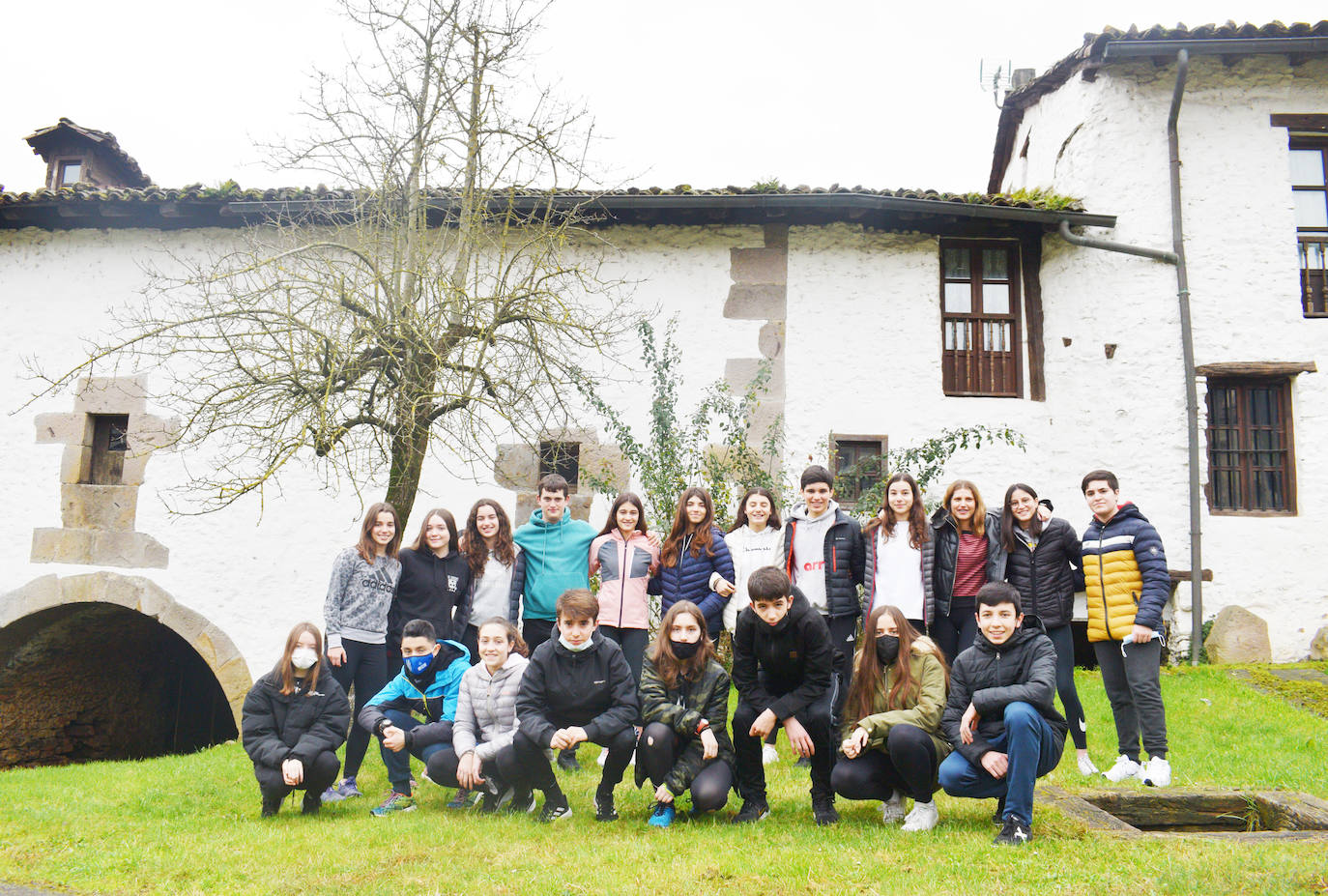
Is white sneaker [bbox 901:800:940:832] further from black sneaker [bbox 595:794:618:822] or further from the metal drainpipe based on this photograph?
the metal drainpipe

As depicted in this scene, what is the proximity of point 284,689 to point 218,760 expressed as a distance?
8.55 ft

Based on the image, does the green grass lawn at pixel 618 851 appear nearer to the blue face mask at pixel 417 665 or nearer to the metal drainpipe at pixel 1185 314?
the blue face mask at pixel 417 665

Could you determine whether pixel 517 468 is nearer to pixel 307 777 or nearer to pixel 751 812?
pixel 307 777

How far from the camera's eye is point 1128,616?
4977 millimetres

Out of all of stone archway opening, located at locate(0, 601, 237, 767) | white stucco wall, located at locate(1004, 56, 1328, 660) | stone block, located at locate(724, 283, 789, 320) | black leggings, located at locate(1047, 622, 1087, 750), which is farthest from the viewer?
stone archway opening, located at locate(0, 601, 237, 767)

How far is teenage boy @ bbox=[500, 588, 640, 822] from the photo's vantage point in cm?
435

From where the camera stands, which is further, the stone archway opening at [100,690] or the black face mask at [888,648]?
the stone archway opening at [100,690]

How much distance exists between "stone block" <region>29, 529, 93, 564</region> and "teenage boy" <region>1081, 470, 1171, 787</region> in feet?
29.5

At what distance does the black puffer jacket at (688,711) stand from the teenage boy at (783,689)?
0.31 feet

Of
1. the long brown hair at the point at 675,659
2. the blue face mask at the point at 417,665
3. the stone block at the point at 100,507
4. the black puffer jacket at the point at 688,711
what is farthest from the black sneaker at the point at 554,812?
the stone block at the point at 100,507

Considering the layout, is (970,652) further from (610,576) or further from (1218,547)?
Answer: (1218,547)

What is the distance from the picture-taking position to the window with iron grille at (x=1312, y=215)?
9.14 m

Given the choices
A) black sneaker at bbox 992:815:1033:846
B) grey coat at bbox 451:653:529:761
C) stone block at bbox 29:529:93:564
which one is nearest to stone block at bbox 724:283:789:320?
grey coat at bbox 451:653:529:761

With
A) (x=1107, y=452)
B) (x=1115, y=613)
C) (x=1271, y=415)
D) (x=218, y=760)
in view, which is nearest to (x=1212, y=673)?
(x=1107, y=452)
